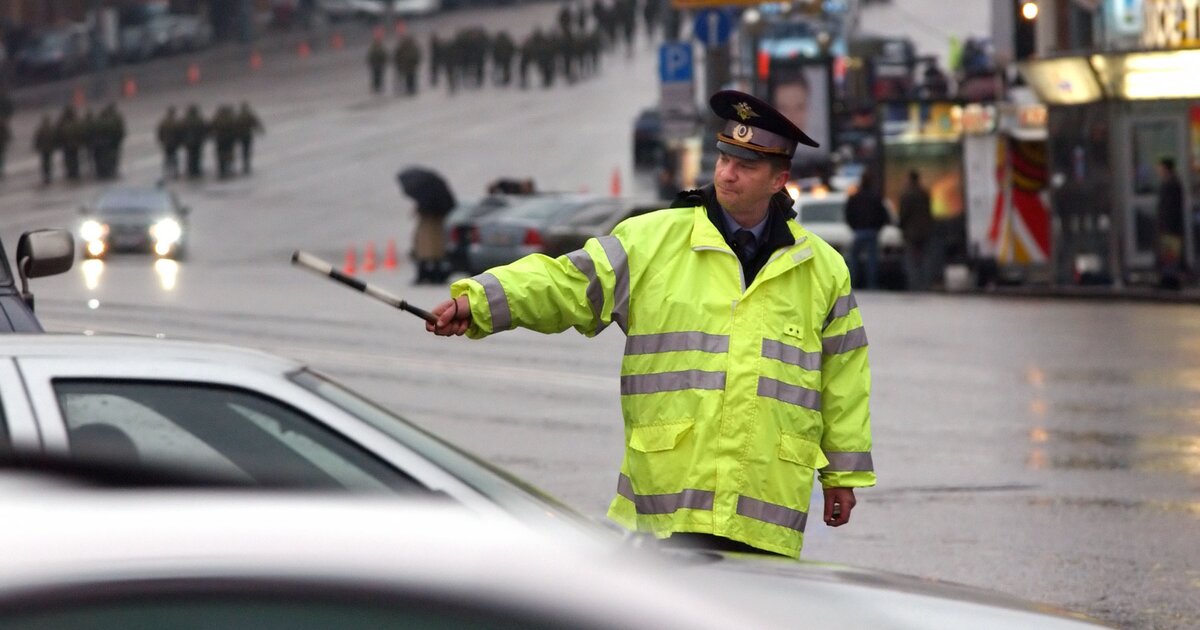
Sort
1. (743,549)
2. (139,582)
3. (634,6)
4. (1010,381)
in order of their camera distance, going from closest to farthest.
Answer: (139,582), (743,549), (1010,381), (634,6)

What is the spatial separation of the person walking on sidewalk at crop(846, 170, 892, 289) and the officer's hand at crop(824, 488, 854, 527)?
69.9 feet

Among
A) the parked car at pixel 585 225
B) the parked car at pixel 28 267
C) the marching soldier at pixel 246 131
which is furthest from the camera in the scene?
the marching soldier at pixel 246 131

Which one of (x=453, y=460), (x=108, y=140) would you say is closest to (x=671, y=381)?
(x=453, y=460)

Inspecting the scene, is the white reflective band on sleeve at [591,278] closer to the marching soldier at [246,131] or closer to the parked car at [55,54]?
the marching soldier at [246,131]

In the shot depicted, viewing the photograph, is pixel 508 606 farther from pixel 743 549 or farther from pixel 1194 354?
pixel 1194 354

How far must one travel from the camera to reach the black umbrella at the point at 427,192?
28.0 metres

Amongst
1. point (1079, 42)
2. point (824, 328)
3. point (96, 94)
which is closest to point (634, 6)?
point (96, 94)

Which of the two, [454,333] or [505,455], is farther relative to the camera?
[505,455]

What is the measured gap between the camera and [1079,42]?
81.5 feet

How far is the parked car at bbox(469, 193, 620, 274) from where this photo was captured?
27484 mm

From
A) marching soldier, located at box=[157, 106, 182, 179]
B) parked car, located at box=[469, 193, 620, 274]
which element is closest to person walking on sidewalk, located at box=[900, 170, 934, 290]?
parked car, located at box=[469, 193, 620, 274]

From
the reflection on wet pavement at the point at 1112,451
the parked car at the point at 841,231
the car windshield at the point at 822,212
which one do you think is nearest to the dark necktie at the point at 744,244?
the reflection on wet pavement at the point at 1112,451

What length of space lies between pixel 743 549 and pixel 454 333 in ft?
2.66

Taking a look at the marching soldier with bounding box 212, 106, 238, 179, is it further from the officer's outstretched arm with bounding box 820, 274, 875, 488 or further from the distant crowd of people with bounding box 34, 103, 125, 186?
the officer's outstretched arm with bounding box 820, 274, 875, 488
